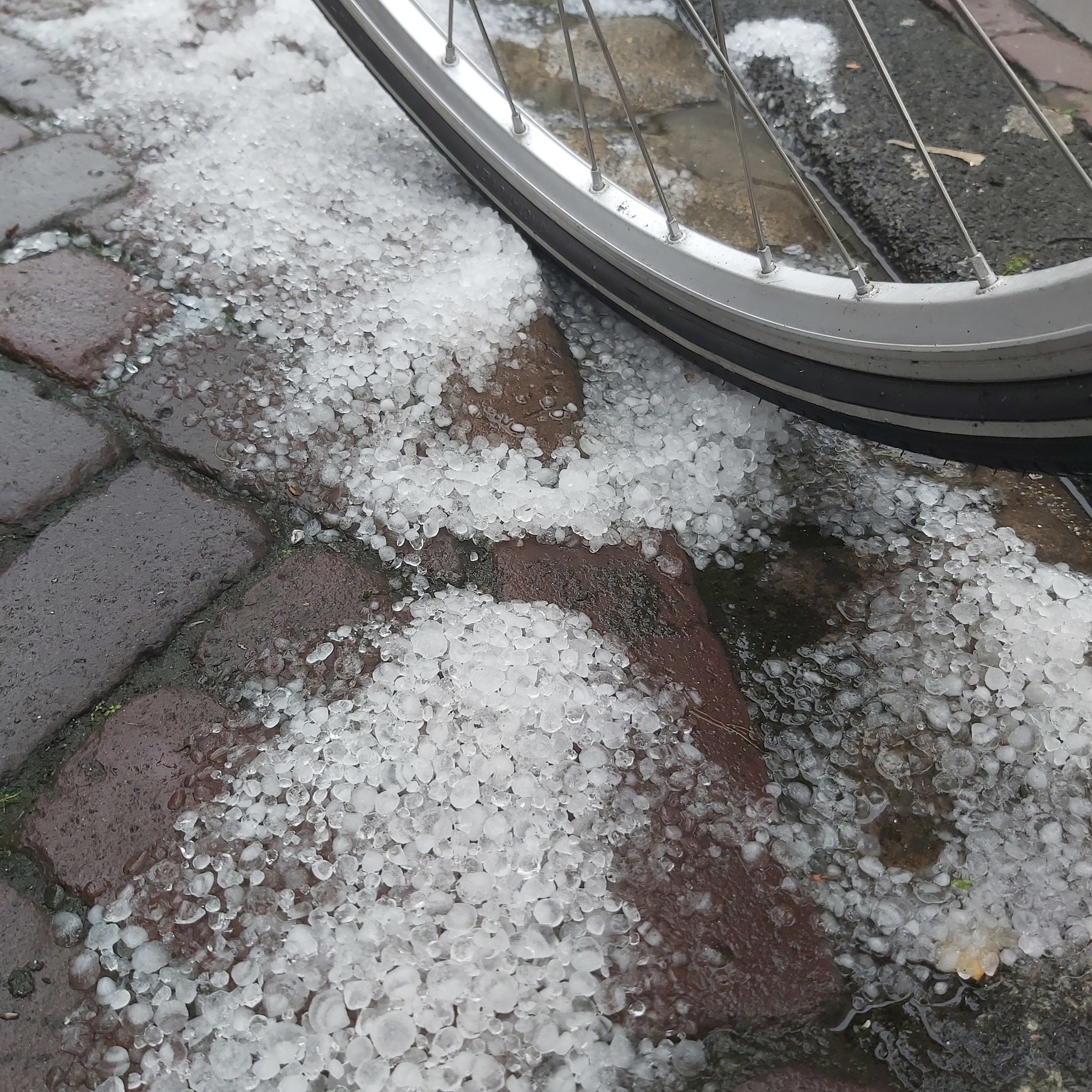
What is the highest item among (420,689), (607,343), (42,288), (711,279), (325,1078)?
(711,279)

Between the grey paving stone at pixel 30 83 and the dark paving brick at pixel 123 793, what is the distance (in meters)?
1.62

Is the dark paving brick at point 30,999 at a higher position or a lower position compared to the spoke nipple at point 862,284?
lower

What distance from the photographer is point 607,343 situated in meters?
1.71

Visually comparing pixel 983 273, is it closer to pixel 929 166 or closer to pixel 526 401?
pixel 929 166

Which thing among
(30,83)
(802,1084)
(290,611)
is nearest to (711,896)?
(802,1084)

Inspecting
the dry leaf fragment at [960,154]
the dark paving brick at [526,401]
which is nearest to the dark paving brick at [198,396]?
the dark paving brick at [526,401]

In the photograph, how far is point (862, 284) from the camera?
1.17m

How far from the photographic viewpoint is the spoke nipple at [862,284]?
1.17m

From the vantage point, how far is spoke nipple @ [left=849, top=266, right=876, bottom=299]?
3.84ft

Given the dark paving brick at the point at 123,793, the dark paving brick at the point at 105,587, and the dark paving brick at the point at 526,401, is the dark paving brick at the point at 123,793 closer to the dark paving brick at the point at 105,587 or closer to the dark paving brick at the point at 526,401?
the dark paving brick at the point at 105,587

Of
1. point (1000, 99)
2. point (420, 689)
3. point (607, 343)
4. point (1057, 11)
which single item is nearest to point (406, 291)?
point (607, 343)

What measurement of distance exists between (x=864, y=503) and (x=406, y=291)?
3.11 ft

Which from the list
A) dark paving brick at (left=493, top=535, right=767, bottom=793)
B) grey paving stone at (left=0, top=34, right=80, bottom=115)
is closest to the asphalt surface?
Answer: dark paving brick at (left=493, top=535, right=767, bottom=793)

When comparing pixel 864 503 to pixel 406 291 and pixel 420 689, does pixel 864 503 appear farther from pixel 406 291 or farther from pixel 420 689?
pixel 406 291
